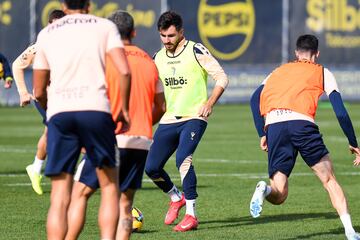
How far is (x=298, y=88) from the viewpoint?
11.6m

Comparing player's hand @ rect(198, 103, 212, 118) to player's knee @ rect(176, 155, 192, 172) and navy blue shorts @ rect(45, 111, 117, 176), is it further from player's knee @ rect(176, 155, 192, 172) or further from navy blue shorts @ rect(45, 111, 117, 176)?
navy blue shorts @ rect(45, 111, 117, 176)

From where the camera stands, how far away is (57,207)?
918cm

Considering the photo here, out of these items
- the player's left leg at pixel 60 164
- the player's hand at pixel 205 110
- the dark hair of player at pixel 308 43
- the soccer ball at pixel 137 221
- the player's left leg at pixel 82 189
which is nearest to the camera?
the player's left leg at pixel 60 164

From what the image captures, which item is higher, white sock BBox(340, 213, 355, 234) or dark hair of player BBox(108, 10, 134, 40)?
dark hair of player BBox(108, 10, 134, 40)

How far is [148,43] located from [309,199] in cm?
2566

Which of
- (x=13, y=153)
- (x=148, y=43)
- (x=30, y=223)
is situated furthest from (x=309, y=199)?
(x=148, y=43)

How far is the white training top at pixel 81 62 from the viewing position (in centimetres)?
895

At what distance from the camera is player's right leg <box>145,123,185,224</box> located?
12914 mm

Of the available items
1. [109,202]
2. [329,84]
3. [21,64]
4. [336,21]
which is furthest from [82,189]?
[336,21]

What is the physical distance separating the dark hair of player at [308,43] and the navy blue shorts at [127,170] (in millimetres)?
2591

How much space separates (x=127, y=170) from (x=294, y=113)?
2.55m

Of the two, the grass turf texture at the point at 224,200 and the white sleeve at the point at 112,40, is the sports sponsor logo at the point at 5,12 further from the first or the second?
the white sleeve at the point at 112,40

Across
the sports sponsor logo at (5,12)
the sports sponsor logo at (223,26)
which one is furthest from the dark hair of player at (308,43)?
the sports sponsor logo at (223,26)

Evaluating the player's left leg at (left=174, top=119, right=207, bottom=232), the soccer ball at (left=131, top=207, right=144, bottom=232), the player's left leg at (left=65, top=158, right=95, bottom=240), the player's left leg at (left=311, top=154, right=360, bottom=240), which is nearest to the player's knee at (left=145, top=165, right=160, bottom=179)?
the player's left leg at (left=174, top=119, right=207, bottom=232)
